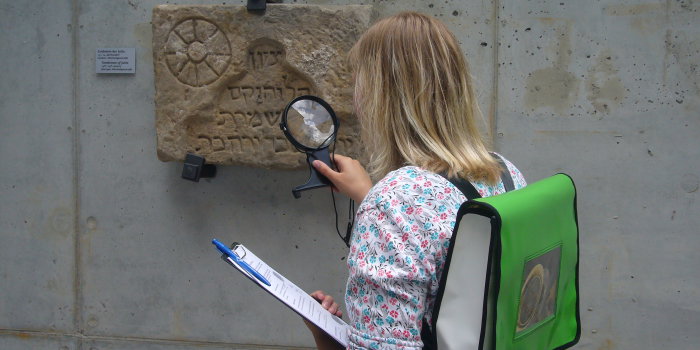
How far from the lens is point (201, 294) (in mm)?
3260

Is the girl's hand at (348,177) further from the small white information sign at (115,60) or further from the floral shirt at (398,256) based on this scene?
the small white information sign at (115,60)

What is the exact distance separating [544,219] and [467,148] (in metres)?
0.21

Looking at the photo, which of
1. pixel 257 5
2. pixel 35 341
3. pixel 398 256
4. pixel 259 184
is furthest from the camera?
pixel 35 341

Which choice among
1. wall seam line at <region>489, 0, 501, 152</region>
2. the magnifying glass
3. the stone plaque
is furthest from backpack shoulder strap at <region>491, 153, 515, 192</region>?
wall seam line at <region>489, 0, 501, 152</region>

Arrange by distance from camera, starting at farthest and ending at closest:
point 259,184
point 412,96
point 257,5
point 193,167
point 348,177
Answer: point 259,184, point 193,167, point 257,5, point 348,177, point 412,96

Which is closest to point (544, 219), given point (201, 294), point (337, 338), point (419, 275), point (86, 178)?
point (419, 275)

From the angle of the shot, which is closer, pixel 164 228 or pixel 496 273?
pixel 496 273

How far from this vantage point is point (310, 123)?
7.41 ft

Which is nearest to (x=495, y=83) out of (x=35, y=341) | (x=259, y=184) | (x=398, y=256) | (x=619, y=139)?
(x=619, y=139)

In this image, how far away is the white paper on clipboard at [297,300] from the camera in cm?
145

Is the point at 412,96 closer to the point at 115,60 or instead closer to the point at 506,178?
the point at 506,178

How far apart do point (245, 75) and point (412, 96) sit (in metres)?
1.59

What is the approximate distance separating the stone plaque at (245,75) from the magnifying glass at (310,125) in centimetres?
52

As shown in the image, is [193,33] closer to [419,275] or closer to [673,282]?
[419,275]
